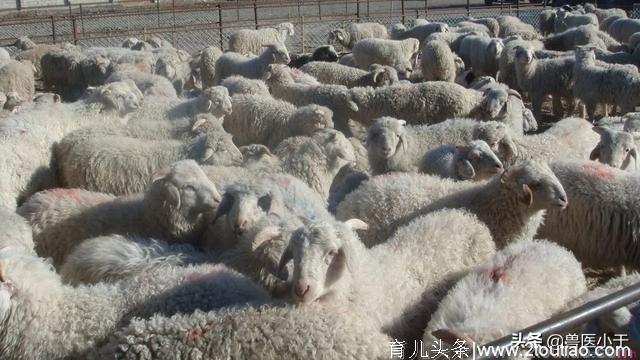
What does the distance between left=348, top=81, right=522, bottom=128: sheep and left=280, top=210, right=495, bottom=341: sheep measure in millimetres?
4032

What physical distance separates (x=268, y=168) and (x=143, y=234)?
1363mm

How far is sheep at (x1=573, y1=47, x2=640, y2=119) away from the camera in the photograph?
10.9 metres

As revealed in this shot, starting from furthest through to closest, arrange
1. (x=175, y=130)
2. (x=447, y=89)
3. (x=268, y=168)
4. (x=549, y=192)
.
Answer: (x=447, y=89)
(x=175, y=130)
(x=268, y=168)
(x=549, y=192)

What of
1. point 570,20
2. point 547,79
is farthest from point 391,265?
point 570,20

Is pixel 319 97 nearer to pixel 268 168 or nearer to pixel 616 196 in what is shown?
pixel 268 168

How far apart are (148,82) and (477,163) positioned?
5.69 m

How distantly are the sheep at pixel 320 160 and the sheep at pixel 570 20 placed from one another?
1567 cm

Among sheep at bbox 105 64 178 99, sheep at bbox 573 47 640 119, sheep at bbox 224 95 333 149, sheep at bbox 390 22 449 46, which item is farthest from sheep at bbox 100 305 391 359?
sheep at bbox 390 22 449 46

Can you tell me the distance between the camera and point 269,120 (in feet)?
28.2

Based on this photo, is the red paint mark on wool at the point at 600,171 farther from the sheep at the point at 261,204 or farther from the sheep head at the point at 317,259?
the sheep head at the point at 317,259

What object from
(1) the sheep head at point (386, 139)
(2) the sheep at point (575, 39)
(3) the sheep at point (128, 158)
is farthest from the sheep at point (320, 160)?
(2) the sheep at point (575, 39)

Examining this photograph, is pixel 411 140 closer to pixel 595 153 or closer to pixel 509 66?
pixel 595 153

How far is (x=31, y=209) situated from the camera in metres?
5.40

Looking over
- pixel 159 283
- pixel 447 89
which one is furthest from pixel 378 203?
pixel 447 89
